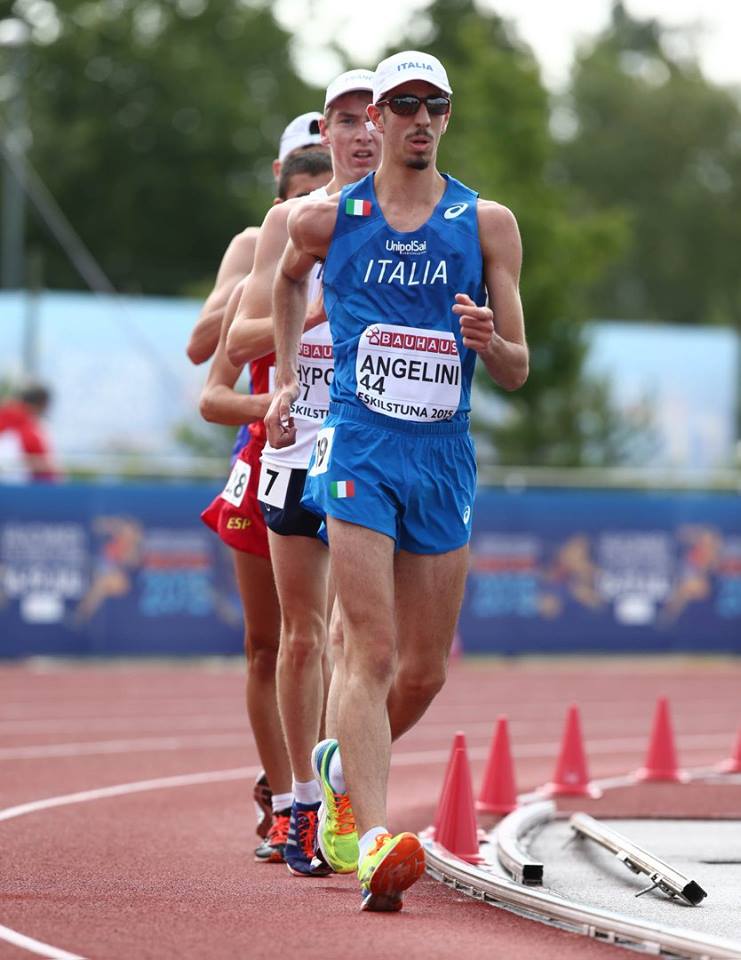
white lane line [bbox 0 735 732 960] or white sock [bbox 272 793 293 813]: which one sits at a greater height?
white sock [bbox 272 793 293 813]

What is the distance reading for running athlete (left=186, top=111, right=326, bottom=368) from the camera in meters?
8.21

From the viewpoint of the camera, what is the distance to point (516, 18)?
69250 millimetres

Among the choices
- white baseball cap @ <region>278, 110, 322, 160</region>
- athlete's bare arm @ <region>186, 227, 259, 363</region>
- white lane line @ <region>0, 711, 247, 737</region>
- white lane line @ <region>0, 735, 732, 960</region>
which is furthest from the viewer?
white lane line @ <region>0, 711, 247, 737</region>

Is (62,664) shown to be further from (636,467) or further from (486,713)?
(636,467)

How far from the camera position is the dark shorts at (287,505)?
7.38m

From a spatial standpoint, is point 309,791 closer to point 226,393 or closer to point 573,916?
point 226,393

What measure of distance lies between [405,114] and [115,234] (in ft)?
188

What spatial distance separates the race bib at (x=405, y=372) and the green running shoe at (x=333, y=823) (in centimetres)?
113

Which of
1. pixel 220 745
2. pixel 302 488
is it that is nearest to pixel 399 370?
pixel 302 488

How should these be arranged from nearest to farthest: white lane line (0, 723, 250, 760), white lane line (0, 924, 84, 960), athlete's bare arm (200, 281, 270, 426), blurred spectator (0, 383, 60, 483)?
white lane line (0, 924, 84, 960), athlete's bare arm (200, 281, 270, 426), white lane line (0, 723, 250, 760), blurred spectator (0, 383, 60, 483)

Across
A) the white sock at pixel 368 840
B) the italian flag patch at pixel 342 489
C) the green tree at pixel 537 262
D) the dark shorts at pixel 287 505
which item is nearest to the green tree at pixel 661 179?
the green tree at pixel 537 262

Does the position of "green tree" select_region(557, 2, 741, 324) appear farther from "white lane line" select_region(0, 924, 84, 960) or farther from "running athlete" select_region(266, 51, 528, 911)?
"white lane line" select_region(0, 924, 84, 960)

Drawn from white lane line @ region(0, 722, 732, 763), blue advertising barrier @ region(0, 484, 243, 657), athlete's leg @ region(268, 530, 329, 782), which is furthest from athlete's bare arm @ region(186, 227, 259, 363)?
blue advertising barrier @ region(0, 484, 243, 657)

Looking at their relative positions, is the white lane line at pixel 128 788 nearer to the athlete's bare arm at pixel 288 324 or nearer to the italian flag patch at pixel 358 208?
the athlete's bare arm at pixel 288 324
